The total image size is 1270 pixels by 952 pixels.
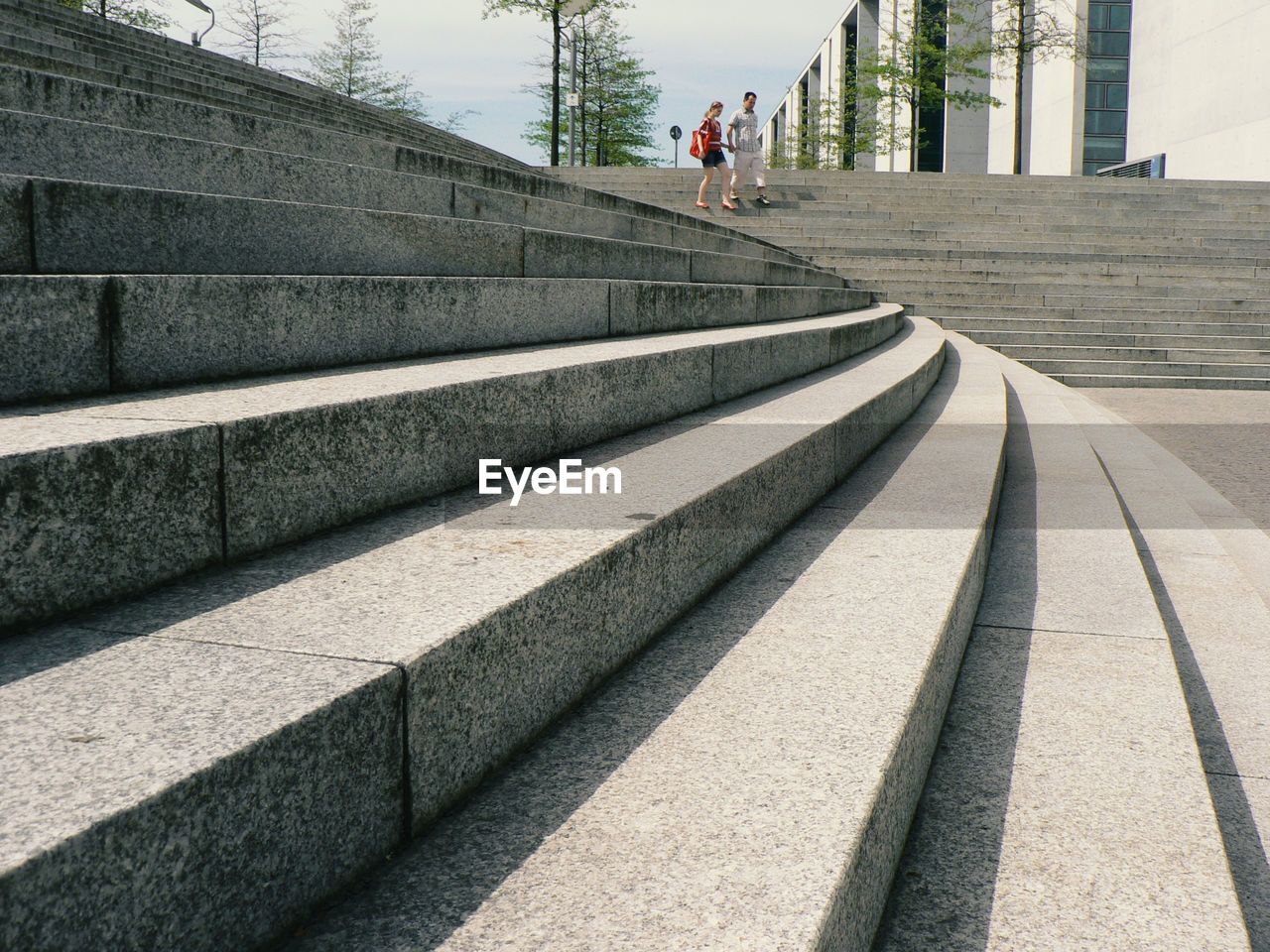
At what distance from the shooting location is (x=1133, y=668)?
114 inches

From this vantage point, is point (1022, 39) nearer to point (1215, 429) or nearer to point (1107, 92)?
point (1107, 92)

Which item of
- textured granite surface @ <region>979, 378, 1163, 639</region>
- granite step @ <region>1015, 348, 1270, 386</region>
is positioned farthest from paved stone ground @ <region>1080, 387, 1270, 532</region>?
textured granite surface @ <region>979, 378, 1163, 639</region>

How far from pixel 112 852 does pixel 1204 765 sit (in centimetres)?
280

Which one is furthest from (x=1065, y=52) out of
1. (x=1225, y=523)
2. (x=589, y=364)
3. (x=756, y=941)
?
(x=756, y=941)

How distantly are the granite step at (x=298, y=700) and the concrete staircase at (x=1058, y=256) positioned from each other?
1249 centimetres

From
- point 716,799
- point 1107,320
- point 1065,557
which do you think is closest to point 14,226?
point 716,799

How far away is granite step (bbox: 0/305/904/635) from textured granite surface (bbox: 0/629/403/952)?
178 millimetres

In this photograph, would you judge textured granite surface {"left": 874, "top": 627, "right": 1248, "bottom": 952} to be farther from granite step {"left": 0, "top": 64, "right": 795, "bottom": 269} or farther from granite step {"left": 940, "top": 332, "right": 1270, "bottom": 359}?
granite step {"left": 940, "top": 332, "right": 1270, "bottom": 359}

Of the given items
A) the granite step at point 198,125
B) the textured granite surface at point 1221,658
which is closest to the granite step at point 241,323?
the granite step at point 198,125

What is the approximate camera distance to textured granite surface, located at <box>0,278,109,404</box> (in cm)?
210

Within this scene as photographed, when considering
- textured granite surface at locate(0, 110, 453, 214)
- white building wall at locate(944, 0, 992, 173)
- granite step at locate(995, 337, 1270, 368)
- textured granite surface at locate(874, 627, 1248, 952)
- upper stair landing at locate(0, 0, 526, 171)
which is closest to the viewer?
textured granite surface at locate(874, 627, 1248, 952)

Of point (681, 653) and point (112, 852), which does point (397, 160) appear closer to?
point (681, 653)

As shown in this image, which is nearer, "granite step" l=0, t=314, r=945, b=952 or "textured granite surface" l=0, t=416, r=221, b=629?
"granite step" l=0, t=314, r=945, b=952

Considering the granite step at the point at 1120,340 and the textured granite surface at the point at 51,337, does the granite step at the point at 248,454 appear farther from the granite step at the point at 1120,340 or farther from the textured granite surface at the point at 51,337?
the granite step at the point at 1120,340
